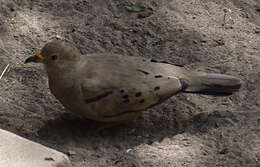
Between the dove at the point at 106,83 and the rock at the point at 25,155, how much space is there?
92 centimetres

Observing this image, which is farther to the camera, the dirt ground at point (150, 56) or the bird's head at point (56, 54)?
the bird's head at point (56, 54)

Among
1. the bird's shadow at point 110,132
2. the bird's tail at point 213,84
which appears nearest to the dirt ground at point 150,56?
the bird's shadow at point 110,132

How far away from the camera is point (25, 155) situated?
4254 mm

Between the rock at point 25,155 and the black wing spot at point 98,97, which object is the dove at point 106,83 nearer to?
the black wing spot at point 98,97

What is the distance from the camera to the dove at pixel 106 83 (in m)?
5.18

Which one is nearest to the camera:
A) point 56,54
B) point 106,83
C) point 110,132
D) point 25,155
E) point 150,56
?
point 25,155

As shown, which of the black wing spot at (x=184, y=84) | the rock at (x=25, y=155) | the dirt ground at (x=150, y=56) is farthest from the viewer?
the black wing spot at (x=184, y=84)

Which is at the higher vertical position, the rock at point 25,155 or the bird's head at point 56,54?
the bird's head at point 56,54

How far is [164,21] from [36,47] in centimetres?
158

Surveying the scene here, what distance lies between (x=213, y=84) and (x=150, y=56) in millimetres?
1157

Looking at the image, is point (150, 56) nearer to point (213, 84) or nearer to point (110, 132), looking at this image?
point (213, 84)

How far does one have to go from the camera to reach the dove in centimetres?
518

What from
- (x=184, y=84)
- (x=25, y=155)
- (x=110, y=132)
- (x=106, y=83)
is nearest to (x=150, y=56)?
(x=184, y=84)

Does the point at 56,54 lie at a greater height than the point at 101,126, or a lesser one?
greater
